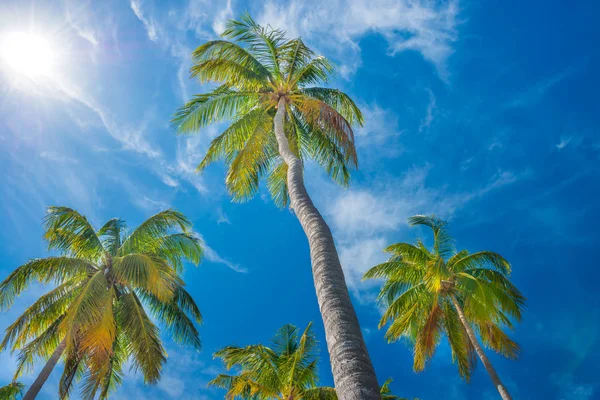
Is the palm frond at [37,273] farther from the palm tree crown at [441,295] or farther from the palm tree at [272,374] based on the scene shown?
the palm tree crown at [441,295]

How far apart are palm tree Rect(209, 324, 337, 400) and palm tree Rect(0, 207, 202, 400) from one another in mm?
2125

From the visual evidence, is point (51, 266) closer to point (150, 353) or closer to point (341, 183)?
point (150, 353)

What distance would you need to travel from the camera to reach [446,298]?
16.5 meters

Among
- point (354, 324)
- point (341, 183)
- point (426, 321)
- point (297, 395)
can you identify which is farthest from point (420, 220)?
point (354, 324)

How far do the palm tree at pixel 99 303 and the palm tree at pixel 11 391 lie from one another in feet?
22.2

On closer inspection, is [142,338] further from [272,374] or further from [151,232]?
[272,374]

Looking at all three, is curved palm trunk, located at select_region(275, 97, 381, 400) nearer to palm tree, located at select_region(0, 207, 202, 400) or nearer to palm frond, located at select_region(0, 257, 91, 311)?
palm tree, located at select_region(0, 207, 202, 400)

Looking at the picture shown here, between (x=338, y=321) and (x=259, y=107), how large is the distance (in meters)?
9.58

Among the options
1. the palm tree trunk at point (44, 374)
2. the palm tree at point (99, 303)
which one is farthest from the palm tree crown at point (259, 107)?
the palm tree trunk at point (44, 374)

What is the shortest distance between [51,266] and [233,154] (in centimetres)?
640

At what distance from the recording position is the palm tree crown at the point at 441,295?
14.4 metres

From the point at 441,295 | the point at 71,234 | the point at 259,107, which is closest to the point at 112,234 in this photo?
the point at 71,234

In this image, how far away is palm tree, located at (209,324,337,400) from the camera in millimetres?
15398

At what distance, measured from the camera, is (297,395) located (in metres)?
15.8
